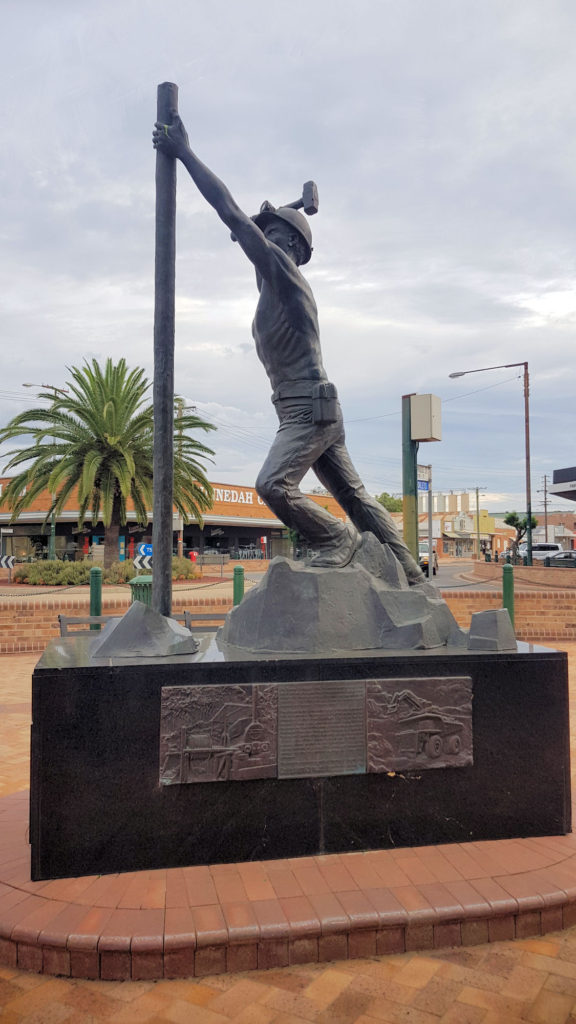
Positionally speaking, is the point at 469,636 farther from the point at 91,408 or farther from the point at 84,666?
the point at 91,408

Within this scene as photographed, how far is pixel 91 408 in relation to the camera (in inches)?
794

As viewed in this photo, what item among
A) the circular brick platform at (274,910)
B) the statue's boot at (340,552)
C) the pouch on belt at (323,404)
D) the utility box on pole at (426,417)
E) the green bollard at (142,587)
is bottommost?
the circular brick platform at (274,910)

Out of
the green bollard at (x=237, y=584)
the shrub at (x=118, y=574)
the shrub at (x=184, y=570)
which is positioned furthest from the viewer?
the shrub at (x=184, y=570)

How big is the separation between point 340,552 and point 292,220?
2.01m

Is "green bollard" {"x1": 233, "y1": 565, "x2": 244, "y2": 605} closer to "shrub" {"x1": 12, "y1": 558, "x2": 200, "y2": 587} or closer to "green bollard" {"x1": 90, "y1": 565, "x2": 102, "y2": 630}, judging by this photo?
"green bollard" {"x1": 90, "y1": 565, "x2": 102, "y2": 630}

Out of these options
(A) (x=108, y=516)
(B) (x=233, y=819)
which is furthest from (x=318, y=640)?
(A) (x=108, y=516)

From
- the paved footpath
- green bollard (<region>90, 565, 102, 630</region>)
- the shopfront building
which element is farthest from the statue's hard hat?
the shopfront building

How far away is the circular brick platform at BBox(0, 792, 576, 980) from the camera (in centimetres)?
269

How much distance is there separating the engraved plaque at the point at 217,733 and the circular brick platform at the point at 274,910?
1.42ft

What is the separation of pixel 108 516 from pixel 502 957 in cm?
1756

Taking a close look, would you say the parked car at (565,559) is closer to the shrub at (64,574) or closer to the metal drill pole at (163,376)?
the shrub at (64,574)

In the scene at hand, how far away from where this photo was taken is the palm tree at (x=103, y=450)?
19.4 m

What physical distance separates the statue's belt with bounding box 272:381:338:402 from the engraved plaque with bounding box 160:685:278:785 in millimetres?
1743

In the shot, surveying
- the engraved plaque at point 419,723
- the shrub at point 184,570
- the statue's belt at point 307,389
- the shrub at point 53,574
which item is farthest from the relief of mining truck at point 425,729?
the shrub at point 184,570
